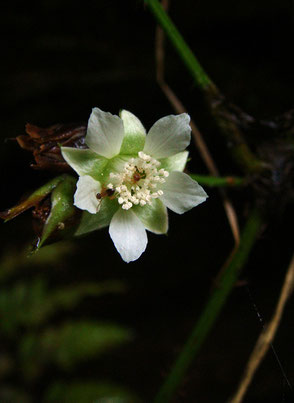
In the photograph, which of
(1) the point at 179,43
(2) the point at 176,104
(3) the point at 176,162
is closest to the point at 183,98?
(2) the point at 176,104

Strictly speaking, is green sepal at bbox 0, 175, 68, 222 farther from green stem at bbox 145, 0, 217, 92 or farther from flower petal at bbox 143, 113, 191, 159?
green stem at bbox 145, 0, 217, 92

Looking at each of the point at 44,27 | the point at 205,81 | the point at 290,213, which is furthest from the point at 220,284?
the point at 44,27

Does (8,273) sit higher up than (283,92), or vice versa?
(283,92)

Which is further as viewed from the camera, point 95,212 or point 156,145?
point 156,145

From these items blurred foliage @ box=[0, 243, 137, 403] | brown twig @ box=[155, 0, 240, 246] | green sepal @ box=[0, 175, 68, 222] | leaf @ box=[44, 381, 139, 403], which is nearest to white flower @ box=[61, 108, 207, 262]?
green sepal @ box=[0, 175, 68, 222]

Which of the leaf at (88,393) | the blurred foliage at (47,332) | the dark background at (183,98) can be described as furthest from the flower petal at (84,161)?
the leaf at (88,393)

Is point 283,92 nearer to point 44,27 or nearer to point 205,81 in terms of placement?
point 205,81

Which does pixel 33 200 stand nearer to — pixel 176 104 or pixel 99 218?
pixel 99 218
